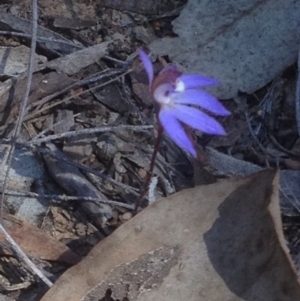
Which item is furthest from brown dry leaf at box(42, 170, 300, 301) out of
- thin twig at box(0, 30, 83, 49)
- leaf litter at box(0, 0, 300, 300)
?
thin twig at box(0, 30, 83, 49)

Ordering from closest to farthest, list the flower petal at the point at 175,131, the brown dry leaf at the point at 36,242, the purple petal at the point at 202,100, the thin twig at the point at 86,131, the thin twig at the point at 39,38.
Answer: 1. the flower petal at the point at 175,131
2. the purple petal at the point at 202,100
3. the brown dry leaf at the point at 36,242
4. the thin twig at the point at 86,131
5. the thin twig at the point at 39,38

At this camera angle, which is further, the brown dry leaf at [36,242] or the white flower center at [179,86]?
the brown dry leaf at [36,242]

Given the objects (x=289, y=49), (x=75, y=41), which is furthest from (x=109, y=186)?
(x=289, y=49)

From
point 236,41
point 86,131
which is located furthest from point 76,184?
point 236,41

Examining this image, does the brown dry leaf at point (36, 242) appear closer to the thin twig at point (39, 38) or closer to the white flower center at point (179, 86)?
the white flower center at point (179, 86)

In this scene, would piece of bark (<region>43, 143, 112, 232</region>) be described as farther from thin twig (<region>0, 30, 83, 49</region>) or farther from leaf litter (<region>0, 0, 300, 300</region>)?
thin twig (<region>0, 30, 83, 49</region>)

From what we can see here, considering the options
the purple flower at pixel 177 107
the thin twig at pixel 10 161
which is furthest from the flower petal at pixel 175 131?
the thin twig at pixel 10 161

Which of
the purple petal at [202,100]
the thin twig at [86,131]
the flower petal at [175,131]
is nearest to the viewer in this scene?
the flower petal at [175,131]

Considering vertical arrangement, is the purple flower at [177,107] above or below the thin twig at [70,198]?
above

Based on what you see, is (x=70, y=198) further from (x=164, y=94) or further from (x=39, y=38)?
(x=39, y=38)
